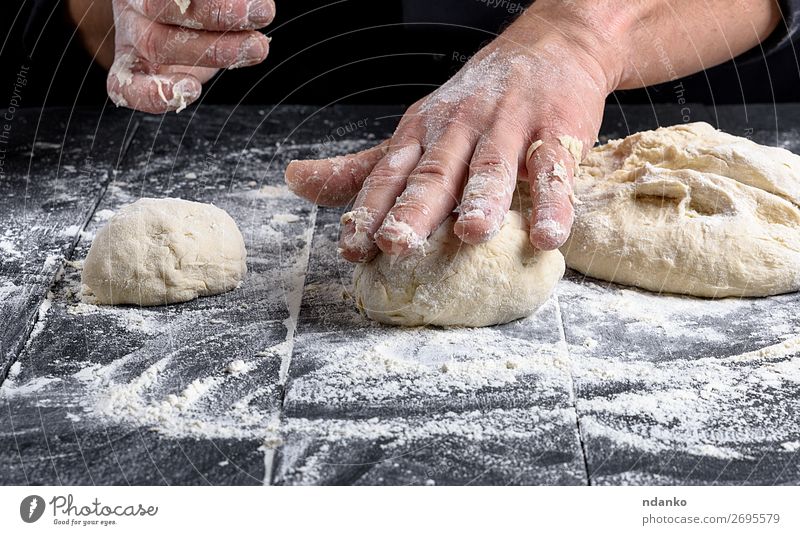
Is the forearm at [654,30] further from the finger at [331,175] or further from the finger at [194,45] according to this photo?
the finger at [194,45]

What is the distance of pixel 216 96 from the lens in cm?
282

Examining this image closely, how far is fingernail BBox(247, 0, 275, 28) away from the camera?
1743mm

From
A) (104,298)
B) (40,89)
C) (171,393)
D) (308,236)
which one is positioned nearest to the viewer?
(171,393)

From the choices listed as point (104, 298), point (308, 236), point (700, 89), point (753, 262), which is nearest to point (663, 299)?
point (753, 262)

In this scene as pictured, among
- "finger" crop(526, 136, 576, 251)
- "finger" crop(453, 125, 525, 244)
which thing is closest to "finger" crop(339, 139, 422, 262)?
"finger" crop(453, 125, 525, 244)

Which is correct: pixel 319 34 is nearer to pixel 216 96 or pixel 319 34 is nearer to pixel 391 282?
pixel 216 96

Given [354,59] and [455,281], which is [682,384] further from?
[354,59]

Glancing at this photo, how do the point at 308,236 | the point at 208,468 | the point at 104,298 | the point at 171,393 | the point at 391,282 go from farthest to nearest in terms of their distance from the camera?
the point at 308,236, the point at 104,298, the point at 391,282, the point at 171,393, the point at 208,468

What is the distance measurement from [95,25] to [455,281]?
4.65 ft

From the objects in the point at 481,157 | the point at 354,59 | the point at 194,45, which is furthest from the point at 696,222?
the point at 354,59

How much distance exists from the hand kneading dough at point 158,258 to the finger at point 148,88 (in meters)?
0.26

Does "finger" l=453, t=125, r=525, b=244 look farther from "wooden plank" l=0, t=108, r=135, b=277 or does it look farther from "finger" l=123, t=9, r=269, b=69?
"wooden plank" l=0, t=108, r=135, b=277

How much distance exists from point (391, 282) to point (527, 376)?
0.99 ft

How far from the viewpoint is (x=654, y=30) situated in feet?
6.80
